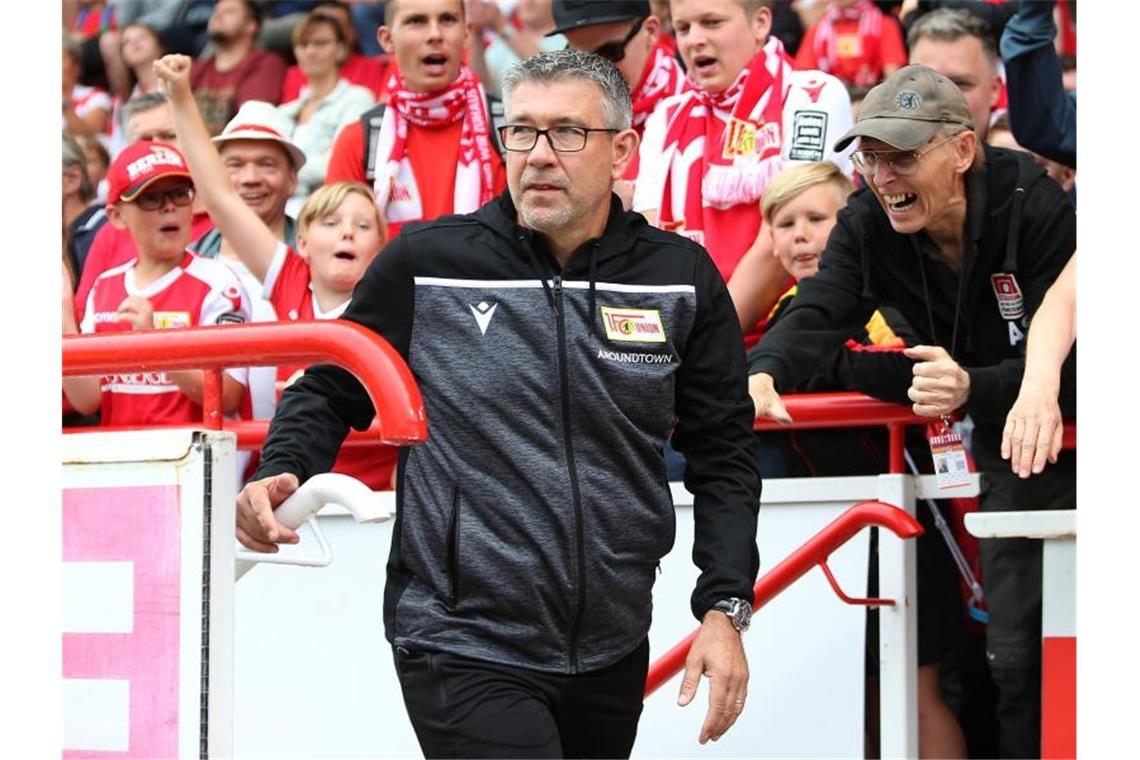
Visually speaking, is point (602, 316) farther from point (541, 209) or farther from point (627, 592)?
point (627, 592)

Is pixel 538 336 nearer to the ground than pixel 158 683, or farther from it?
farther from it

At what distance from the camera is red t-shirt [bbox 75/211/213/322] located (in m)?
7.23

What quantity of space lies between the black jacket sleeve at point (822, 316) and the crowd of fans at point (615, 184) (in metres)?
0.10

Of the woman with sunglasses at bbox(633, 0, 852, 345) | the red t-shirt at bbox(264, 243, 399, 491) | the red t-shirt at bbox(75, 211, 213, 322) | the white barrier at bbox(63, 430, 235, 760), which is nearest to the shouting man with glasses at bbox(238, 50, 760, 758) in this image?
the white barrier at bbox(63, 430, 235, 760)

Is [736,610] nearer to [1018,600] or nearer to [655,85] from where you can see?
[1018,600]

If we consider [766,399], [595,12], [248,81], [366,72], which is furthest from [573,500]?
[248,81]

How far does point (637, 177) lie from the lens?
658 centimetres

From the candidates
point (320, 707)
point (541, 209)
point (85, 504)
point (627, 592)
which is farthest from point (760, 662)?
point (85, 504)

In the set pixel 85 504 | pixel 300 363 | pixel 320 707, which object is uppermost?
pixel 300 363

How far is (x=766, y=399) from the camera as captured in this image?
14.7 feet

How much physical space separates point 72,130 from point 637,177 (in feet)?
17.6

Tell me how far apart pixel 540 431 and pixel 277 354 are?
51 cm

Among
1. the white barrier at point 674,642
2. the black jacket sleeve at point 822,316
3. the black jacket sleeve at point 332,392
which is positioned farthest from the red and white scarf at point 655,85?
the black jacket sleeve at point 332,392

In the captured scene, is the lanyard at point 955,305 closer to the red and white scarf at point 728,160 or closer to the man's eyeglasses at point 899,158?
the man's eyeglasses at point 899,158
